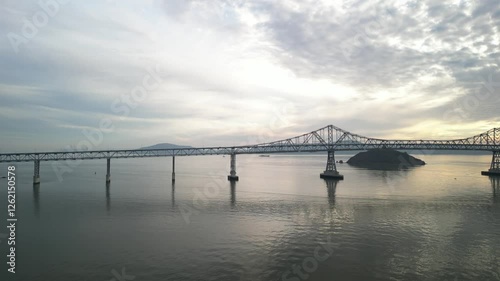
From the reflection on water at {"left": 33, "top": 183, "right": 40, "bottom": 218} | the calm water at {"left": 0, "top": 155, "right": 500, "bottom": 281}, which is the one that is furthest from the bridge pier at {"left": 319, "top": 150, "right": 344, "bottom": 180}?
the reflection on water at {"left": 33, "top": 183, "right": 40, "bottom": 218}

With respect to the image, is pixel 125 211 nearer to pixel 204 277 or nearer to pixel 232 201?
pixel 232 201

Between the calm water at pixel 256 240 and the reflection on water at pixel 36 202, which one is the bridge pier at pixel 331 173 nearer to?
the calm water at pixel 256 240

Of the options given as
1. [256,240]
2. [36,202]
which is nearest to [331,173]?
[256,240]

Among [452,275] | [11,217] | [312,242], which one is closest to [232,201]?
[312,242]

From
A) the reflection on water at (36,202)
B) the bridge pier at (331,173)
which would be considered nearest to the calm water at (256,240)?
the reflection on water at (36,202)

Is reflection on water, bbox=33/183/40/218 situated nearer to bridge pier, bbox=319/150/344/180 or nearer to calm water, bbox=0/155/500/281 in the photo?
calm water, bbox=0/155/500/281

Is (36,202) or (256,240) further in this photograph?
(36,202)

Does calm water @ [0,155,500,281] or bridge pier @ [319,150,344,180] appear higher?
bridge pier @ [319,150,344,180]

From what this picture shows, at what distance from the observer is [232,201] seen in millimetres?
61375

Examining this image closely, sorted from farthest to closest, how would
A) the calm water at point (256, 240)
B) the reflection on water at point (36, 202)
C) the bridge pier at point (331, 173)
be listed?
the bridge pier at point (331, 173), the reflection on water at point (36, 202), the calm water at point (256, 240)

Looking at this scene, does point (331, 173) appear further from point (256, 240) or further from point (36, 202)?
point (36, 202)

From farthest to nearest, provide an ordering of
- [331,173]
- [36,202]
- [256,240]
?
1. [331,173]
2. [36,202]
3. [256,240]

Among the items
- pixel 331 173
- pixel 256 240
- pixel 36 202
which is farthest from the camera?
pixel 331 173

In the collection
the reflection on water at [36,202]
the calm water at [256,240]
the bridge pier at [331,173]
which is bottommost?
the calm water at [256,240]
